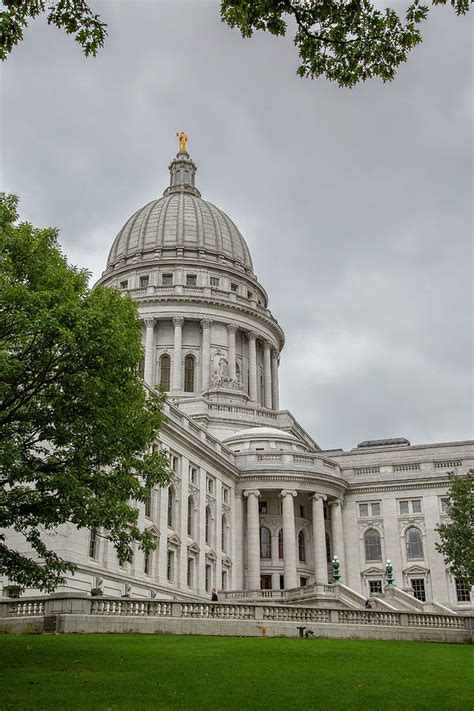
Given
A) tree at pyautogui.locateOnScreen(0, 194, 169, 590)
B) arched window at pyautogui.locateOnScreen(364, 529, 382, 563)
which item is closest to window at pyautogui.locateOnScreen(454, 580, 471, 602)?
arched window at pyautogui.locateOnScreen(364, 529, 382, 563)

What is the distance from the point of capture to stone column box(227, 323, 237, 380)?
92188mm

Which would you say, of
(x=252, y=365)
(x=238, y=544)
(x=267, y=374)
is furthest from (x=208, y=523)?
(x=267, y=374)

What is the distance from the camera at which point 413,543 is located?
245ft

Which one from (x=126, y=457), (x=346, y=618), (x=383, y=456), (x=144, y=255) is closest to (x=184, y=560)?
(x=346, y=618)

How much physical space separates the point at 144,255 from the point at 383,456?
41856mm

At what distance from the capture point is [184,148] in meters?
122

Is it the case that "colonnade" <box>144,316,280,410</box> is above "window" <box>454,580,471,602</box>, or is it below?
above

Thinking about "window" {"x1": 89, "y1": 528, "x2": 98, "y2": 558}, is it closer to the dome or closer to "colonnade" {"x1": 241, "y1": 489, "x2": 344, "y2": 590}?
"colonnade" {"x1": 241, "y1": 489, "x2": 344, "y2": 590}

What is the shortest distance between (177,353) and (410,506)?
105 ft

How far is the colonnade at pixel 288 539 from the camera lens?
6944cm

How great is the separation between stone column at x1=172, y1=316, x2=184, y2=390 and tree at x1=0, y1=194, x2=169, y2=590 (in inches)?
2528

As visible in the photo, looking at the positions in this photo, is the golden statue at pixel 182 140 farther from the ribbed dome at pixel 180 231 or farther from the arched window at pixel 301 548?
the arched window at pixel 301 548

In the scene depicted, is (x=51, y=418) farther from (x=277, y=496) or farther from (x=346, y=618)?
(x=277, y=496)

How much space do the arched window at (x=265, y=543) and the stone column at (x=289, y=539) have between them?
288cm
